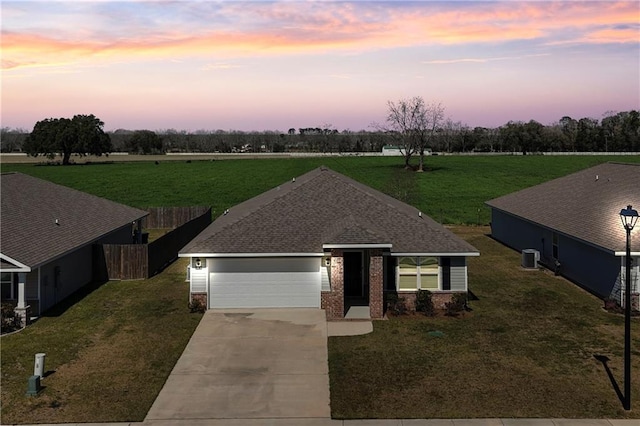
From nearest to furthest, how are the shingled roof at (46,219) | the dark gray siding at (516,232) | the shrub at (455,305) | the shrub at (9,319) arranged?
the shrub at (9,319) < the shrub at (455,305) < the shingled roof at (46,219) < the dark gray siding at (516,232)

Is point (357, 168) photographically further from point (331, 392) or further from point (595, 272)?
point (331, 392)

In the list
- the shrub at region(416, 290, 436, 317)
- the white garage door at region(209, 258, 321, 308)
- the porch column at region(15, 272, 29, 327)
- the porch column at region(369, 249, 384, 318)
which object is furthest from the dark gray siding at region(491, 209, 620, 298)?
the porch column at region(15, 272, 29, 327)

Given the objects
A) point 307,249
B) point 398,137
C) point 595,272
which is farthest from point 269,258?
point 398,137

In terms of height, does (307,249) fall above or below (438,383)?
above

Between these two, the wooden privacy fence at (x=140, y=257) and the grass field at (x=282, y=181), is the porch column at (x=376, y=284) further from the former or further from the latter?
the grass field at (x=282, y=181)

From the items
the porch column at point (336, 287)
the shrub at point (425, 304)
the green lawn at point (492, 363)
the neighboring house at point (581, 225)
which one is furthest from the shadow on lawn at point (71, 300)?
the neighboring house at point (581, 225)

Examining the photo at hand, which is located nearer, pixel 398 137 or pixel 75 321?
pixel 75 321
